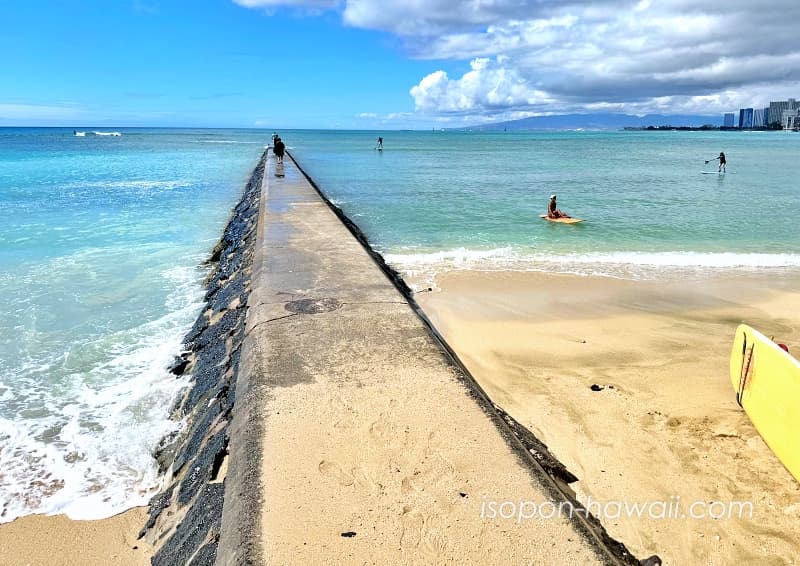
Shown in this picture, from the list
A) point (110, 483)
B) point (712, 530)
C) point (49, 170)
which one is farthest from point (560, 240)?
point (49, 170)

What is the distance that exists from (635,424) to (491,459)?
253 centimetres

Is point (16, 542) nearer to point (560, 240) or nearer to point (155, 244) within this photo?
point (155, 244)

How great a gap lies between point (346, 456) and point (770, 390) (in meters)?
3.77

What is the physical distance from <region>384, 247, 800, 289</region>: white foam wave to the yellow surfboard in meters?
5.28

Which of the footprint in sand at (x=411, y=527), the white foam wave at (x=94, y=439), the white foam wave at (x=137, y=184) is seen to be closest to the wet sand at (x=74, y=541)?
the white foam wave at (x=94, y=439)

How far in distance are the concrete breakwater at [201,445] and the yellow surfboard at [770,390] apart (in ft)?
13.9

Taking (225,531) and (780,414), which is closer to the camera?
(225,531)

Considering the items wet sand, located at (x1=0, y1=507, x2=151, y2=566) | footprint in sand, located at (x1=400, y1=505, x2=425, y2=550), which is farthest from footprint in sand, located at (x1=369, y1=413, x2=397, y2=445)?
wet sand, located at (x1=0, y1=507, x2=151, y2=566)

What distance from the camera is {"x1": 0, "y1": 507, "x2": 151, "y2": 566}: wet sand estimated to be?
349 centimetres

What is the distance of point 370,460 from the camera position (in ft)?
10.2

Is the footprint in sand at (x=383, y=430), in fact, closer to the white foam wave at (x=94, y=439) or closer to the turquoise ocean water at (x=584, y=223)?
the white foam wave at (x=94, y=439)

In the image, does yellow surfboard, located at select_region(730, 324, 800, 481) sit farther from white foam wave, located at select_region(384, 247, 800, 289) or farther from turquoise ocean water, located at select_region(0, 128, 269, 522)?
white foam wave, located at select_region(384, 247, 800, 289)

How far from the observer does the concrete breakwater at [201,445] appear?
3.14m

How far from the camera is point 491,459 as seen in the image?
3.12m
